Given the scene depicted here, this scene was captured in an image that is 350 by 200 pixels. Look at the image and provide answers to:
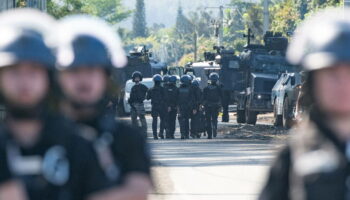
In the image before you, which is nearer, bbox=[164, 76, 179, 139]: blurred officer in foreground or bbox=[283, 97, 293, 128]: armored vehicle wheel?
bbox=[164, 76, 179, 139]: blurred officer in foreground

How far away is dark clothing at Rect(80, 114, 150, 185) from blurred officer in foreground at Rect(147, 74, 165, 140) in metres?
30.4

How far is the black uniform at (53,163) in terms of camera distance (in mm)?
5273

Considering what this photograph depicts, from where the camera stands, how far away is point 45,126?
535cm

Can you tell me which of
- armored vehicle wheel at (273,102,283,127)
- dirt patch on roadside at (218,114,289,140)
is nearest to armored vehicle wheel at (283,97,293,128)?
dirt patch on roadside at (218,114,289,140)

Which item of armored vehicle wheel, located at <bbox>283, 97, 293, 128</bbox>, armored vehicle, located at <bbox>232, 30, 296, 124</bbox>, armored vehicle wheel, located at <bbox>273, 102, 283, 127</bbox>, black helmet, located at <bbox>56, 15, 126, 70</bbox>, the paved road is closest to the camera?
black helmet, located at <bbox>56, 15, 126, 70</bbox>

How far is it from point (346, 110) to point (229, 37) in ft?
510

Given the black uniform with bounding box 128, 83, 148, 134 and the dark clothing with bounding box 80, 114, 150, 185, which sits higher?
the dark clothing with bounding box 80, 114, 150, 185

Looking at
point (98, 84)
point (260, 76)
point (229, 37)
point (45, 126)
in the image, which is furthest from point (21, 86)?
point (229, 37)

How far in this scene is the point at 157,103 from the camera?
36.7m

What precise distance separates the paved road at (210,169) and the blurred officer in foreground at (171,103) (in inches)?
112

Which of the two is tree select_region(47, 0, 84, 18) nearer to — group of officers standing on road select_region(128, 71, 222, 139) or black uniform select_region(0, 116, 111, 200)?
group of officers standing on road select_region(128, 71, 222, 139)

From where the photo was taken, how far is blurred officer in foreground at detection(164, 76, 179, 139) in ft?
121

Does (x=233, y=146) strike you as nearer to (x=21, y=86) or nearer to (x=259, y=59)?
(x=259, y=59)

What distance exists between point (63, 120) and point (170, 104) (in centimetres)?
3156
